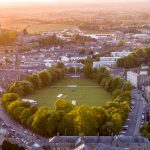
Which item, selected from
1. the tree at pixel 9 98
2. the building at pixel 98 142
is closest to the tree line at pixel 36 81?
the tree at pixel 9 98

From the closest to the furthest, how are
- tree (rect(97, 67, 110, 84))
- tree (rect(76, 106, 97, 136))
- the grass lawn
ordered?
tree (rect(76, 106, 97, 136))
the grass lawn
tree (rect(97, 67, 110, 84))

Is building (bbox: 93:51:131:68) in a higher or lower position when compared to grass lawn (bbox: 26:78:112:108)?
higher

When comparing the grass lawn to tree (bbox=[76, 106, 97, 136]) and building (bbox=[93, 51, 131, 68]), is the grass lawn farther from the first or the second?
tree (bbox=[76, 106, 97, 136])

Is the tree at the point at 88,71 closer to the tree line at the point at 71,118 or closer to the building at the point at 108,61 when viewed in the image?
the building at the point at 108,61

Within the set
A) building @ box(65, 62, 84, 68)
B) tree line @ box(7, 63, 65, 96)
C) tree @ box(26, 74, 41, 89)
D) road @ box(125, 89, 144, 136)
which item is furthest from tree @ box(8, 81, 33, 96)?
building @ box(65, 62, 84, 68)

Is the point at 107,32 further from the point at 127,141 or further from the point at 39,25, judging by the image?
the point at 127,141
